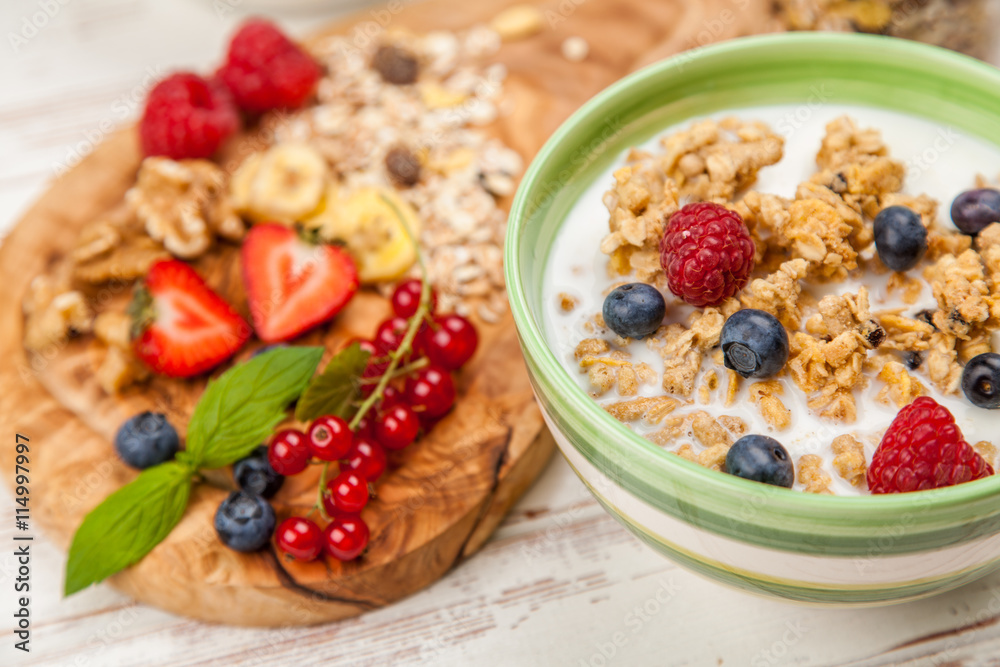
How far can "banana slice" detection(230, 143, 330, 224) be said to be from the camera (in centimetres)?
135

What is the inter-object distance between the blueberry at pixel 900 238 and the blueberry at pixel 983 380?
0.39ft

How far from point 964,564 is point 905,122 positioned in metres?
0.50

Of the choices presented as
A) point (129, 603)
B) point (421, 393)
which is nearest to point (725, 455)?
point (421, 393)

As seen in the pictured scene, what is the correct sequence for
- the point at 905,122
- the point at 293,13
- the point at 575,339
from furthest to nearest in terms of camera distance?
1. the point at 293,13
2. the point at 905,122
3. the point at 575,339

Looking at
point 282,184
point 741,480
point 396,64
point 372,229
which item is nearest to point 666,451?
point 741,480

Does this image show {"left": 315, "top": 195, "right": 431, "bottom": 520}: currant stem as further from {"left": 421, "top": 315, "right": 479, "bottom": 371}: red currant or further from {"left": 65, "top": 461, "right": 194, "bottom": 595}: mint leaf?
{"left": 65, "top": 461, "right": 194, "bottom": 595}: mint leaf

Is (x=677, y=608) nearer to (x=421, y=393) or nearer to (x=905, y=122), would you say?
(x=421, y=393)

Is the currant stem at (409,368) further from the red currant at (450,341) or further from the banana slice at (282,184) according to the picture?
the banana slice at (282,184)

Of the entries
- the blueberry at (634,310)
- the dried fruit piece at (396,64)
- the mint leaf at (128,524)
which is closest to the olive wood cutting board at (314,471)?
the mint leaf at (128,524)

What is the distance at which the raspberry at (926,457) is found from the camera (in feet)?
2.30

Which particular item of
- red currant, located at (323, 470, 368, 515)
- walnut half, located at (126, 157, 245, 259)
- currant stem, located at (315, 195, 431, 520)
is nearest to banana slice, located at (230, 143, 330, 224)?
walnut half, located at (126, 157, 245, 259)

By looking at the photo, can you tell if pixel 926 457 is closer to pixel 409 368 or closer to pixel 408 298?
pixel 409 368

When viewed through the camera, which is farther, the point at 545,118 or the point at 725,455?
the point at 545,118

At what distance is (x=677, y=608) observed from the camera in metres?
1.03
